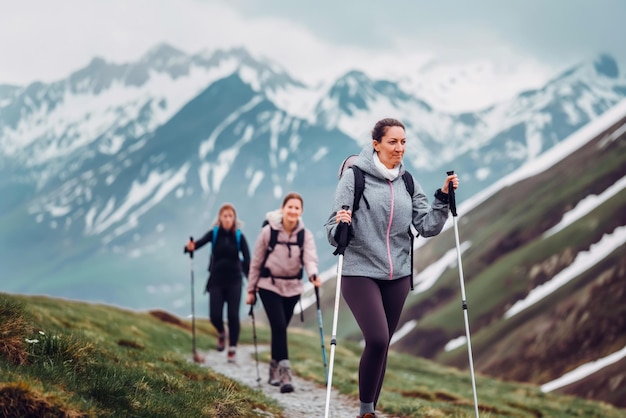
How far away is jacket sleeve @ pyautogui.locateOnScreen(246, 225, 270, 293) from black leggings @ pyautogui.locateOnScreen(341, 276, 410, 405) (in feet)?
16.7

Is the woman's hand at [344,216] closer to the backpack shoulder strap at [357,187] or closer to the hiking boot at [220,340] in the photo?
the backpack shoulder strap at [357,187]

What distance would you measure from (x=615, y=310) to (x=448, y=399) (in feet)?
205

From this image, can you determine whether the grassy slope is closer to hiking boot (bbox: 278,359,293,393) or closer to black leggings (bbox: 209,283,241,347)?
black leggings (bbox: 209,283,241,347)

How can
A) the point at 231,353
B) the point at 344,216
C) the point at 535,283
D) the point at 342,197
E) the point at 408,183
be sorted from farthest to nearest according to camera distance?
the point at 535,283, the point at 231,353, the point at 408,183, the point at 342,197, the point at 344,216

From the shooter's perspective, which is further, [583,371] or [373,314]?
[583,371]

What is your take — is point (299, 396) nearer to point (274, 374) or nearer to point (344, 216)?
point (274, 374)

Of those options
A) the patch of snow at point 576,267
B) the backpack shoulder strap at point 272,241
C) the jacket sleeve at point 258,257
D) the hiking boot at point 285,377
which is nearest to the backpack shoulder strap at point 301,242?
the backpack shoulder strap at point 272,241

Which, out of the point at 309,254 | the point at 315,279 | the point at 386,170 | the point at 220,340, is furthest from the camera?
the point at 220,340

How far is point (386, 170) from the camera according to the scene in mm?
9016

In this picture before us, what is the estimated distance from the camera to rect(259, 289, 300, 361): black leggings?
1409 centimetres

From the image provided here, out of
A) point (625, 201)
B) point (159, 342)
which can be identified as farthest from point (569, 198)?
point (159, 342)

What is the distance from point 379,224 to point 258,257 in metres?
5.53

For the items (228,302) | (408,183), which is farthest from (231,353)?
(408,183)

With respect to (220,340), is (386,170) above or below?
above
